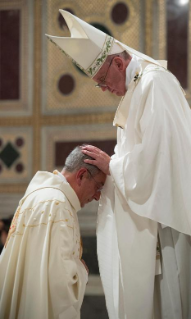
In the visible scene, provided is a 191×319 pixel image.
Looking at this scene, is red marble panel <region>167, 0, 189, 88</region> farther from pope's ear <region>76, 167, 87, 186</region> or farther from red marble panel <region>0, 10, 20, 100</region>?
pope's ear <region>76, 167, 87, 186</region>

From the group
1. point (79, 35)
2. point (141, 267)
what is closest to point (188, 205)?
point (141, 267)

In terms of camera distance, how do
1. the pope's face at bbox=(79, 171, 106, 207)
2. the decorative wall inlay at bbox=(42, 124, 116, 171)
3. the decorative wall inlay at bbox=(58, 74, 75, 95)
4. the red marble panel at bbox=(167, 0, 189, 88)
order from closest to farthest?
1. the pope's face at bbox=(79, 171, 106, 207)
2. the red marble panel at bbox=(167, 0, 189, 88)
3. the decorative wall inlay at bbox=(42, 124, 116, 171)
4. the decorative wall inlay at bbox=(58, 74, 75, 95)

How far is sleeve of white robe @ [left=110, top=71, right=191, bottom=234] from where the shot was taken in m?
3.50

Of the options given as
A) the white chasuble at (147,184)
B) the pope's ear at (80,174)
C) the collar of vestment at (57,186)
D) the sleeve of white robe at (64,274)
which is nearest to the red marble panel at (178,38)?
the white chasuble at (147,184)

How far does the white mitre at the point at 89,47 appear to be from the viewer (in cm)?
395

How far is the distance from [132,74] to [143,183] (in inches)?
34.2

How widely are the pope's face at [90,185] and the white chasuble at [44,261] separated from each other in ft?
0.42


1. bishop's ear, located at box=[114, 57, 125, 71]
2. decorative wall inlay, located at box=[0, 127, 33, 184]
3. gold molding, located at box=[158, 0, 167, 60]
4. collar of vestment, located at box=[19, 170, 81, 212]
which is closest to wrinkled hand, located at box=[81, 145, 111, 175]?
collar of vestment, located at box=[19, 170, 81, 212]

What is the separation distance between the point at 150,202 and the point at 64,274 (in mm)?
749

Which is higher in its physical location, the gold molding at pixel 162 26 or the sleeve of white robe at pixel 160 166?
the gold molding at pixel 162 26

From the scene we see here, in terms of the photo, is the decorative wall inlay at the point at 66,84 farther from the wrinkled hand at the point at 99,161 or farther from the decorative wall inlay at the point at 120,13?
the wrinkled hand at the point at 99,161

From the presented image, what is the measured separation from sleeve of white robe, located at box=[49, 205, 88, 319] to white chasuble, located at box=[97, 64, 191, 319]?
0.33m

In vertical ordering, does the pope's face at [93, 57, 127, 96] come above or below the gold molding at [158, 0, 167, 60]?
below

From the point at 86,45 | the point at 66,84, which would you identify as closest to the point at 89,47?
the point at 86,45
